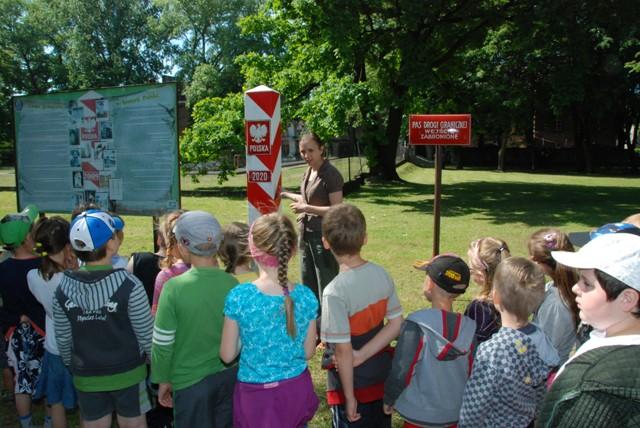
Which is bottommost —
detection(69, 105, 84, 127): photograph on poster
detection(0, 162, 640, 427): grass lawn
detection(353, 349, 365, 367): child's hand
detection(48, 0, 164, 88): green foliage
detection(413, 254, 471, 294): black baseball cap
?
detection(0, 162, 640, 427): grass lawn

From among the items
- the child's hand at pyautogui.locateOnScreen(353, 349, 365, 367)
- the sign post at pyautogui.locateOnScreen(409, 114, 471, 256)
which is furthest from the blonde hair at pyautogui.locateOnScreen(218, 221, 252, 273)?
the sign post at pyautogui.locateOnScreen(409, 114, 471, 256)

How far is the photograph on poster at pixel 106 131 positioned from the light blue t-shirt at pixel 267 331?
12.4 feet

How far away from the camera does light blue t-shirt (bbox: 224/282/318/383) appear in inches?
100

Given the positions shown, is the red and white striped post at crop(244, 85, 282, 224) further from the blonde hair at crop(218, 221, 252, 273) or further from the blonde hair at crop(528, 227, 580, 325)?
the blonde hair at crop(528, 227, 580, 325)

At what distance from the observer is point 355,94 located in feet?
58.9

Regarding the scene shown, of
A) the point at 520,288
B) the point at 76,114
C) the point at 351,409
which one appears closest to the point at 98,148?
the point at 76,114

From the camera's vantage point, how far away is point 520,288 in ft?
8.25

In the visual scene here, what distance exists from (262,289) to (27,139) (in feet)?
16.2

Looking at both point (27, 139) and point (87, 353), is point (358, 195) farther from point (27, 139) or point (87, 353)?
point (87, 353)

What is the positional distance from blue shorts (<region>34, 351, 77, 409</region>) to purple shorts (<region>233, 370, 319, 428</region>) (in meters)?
1.39

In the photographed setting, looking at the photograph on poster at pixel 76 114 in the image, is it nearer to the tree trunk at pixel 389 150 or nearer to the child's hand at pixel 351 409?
the child's hand at pixel 351 409

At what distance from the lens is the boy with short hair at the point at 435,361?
104 inches

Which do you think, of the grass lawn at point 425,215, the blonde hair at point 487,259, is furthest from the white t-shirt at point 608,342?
the grass lawn at point 425,215

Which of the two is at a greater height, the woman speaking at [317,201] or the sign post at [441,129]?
the sign post at [441,129]
